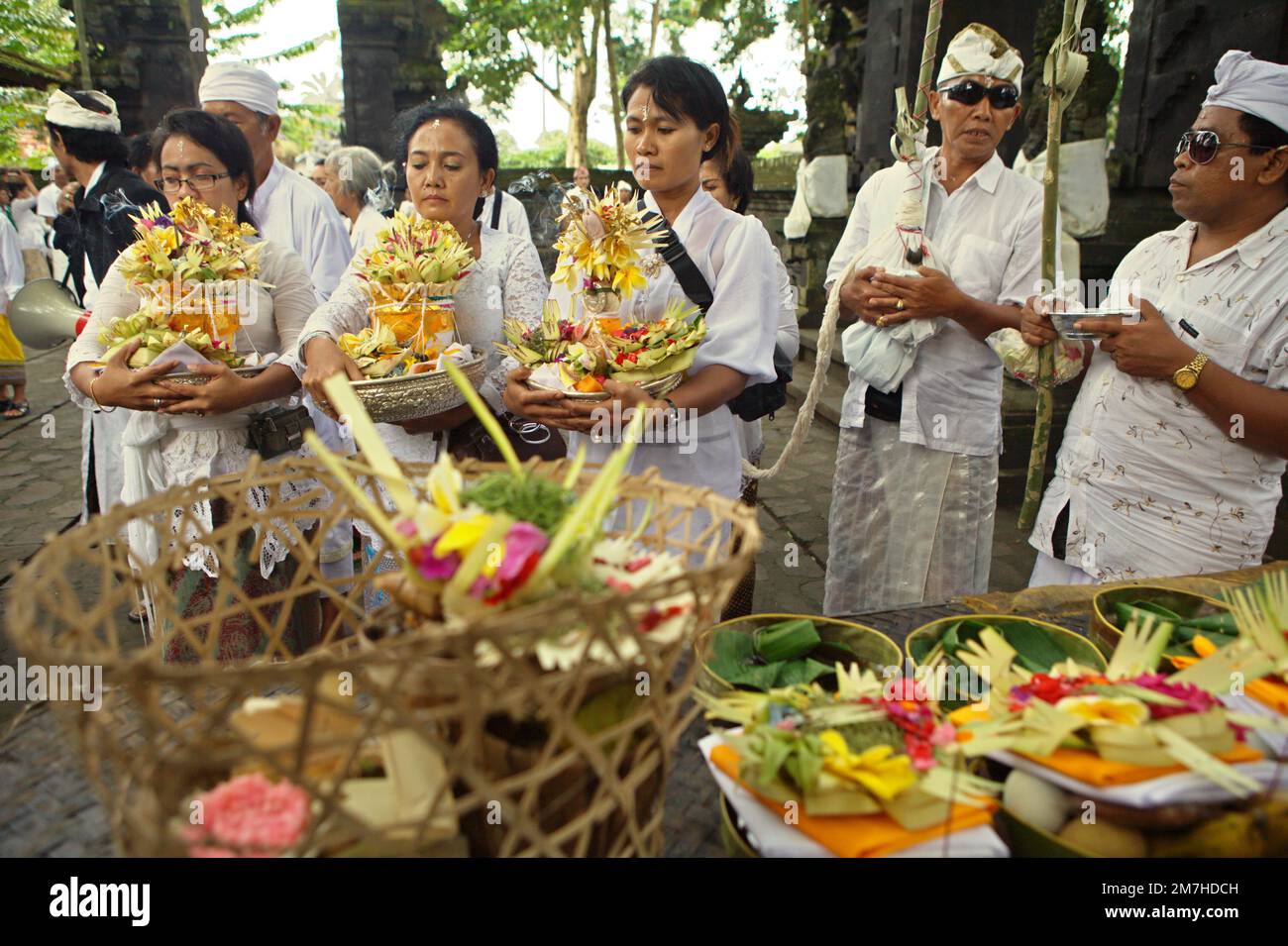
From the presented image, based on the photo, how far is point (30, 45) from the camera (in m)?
13.1

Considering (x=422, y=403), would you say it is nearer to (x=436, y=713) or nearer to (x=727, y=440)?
(x=727, y=440)

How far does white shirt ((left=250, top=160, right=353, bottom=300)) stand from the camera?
367 cm

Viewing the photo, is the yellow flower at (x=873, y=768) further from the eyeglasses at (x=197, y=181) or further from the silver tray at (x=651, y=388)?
the eyeglasses at (x=197, y=181)

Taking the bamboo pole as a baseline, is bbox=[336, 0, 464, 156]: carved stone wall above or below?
above

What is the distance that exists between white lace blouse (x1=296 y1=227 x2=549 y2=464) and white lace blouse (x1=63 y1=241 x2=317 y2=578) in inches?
10.2

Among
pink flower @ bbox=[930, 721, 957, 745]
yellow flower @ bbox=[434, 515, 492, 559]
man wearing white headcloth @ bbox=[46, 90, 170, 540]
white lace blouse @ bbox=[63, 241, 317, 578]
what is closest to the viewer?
yellow flower @ bbox=[434, 515, 492, 559]

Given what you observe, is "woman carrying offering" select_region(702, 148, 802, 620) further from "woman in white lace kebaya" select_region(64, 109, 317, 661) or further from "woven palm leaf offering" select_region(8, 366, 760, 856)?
"woven palm leaf offering" select_region(8, 366, 760, 856)

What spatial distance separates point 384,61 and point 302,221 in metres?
9.84

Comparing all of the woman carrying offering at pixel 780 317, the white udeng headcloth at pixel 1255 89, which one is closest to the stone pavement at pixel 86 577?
the woman carrying offering at pixel 780 317

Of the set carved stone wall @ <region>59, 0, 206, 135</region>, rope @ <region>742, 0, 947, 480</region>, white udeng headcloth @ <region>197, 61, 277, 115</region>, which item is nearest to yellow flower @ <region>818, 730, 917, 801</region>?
rope @ <region>742, 0, 947, 480</region>

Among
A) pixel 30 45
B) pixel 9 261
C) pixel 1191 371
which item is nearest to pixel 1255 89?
pixel 1191 371

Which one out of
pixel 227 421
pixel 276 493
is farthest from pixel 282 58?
pixel 276 493

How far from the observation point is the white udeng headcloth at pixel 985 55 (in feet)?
8.86

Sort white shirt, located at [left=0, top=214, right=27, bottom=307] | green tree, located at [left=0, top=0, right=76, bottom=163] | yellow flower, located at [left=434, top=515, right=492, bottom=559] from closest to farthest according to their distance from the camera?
yellow flower, located at [left=434, top=515, right=492, bottom=559] → white shirt, located at [left=0, top=214, right=27, bottom=307] → green tree, located at [left=0, top=0, right=76, bottom=163]
